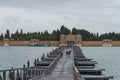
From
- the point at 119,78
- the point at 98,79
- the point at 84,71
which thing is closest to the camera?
the point at 98,79

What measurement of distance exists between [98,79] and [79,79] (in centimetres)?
1090

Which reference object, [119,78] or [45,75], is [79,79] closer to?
[45,75]

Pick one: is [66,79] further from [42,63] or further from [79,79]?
[42,63]

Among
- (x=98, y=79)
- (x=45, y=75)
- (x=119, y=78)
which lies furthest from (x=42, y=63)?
(x=45, y=75)

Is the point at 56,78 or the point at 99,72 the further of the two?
the point at 99,72

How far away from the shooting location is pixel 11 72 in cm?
2903

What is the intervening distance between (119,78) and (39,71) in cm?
1963

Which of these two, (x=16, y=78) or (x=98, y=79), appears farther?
(x=98, y=79)

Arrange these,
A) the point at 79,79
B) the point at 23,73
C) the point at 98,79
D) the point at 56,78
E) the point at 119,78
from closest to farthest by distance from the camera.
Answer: the point at 79,79
the point at 56,78
the point at 23,73
the point at 98,79
the point at 119,78

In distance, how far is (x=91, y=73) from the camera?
139 feet

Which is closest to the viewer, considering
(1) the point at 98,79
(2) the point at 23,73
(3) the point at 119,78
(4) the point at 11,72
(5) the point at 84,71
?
(4) the point at 11,72

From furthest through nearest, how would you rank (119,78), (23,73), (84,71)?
(119,78), (84,71), (23,73)

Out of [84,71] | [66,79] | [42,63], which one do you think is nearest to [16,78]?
[66,79]

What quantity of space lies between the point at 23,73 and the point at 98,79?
7117 millimetres
